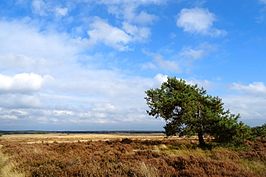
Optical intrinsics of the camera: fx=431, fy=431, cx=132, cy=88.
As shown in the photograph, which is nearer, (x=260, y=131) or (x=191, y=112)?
(x=191, y=112)

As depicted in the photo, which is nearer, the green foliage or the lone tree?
the lone tree

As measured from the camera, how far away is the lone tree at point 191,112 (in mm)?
37094

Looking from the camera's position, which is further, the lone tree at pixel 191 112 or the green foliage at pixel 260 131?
the green foliage at pixel 260 131

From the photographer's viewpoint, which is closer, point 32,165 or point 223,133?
point 32,165

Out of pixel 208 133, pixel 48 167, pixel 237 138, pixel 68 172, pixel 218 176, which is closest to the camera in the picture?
pixel 218 176

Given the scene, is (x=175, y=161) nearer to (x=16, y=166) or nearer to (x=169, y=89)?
(x=16, y=166)

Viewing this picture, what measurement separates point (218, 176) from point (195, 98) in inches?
974

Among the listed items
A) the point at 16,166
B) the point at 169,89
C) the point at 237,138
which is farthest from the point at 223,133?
the point at 16,166

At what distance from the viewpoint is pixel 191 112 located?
38312 millimetres

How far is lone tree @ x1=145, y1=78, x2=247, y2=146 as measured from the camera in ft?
122

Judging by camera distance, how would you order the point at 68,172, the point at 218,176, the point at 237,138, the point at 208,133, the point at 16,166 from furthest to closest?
the point at 208,133, the point at 237,138, the point at 16,166, the point at 68,172, the point at 218,176

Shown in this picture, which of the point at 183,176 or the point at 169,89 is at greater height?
the point at 169,89

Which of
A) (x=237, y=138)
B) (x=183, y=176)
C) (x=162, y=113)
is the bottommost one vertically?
(x=183, y=176)

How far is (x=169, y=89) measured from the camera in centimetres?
4200
